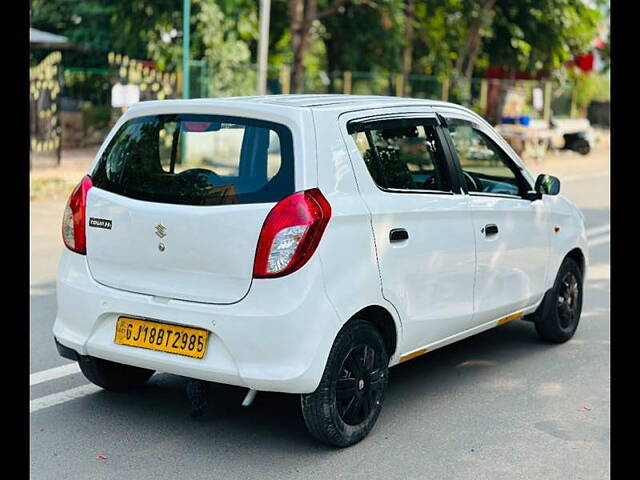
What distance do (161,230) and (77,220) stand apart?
625mm

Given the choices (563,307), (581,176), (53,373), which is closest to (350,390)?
(53,373)

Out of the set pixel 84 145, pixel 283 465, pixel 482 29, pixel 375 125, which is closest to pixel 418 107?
pixel 375 125

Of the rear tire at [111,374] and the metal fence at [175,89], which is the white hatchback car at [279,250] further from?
the metal fence at [175,89]

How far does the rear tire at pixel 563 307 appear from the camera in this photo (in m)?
6.60

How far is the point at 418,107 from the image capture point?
546 cm

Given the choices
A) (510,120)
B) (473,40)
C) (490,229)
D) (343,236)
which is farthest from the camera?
(473,40)

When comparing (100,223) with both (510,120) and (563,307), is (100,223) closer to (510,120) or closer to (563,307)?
(563,307)

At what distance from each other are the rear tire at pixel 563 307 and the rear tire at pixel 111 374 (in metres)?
2.73

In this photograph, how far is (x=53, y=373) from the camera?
5945 millimetres

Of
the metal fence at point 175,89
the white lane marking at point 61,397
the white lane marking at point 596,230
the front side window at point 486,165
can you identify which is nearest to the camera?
the white lane marking at point 61,397

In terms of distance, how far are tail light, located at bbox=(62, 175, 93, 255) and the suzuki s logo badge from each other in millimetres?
527

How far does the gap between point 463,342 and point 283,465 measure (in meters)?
2.58

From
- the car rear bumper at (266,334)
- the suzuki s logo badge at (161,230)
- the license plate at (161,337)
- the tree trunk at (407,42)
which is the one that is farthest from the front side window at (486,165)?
the tree trunk at (407,42)

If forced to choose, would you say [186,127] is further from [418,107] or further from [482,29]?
[482,29]
